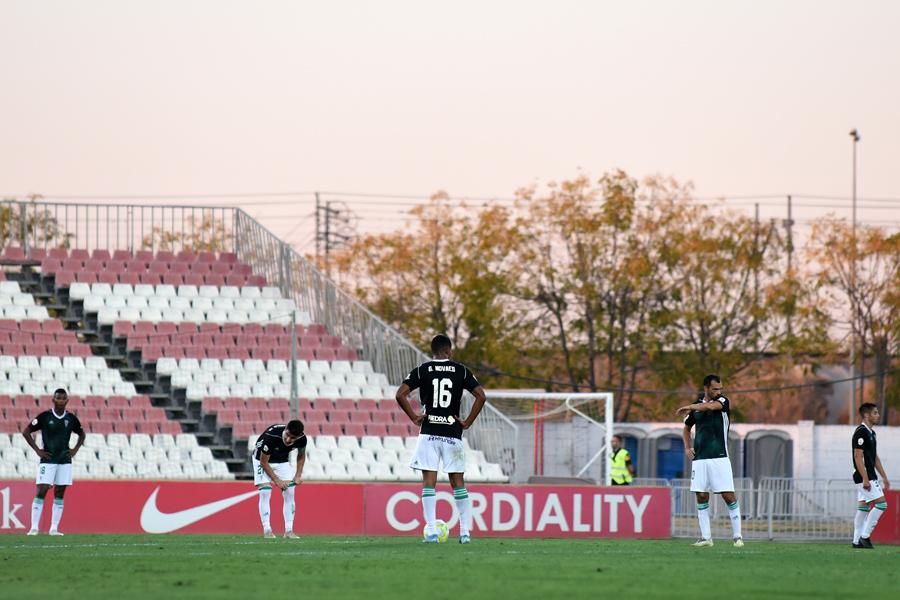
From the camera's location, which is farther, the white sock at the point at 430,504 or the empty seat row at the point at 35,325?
the empty seat row at the point at 35,325

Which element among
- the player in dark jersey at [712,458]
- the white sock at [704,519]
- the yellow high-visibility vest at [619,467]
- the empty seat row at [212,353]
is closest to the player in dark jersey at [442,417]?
the player in dark jersey at [712,458]

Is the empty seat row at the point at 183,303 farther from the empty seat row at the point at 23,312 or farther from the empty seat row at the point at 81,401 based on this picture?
the empty seat row at the point at 81,401

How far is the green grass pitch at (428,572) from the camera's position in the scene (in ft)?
36.0

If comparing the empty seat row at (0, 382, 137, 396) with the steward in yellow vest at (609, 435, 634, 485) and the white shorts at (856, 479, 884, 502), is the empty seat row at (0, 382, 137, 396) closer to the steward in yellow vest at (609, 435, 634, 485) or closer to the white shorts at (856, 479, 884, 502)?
the steward in yellow vest at (609, 435, 634, 485)

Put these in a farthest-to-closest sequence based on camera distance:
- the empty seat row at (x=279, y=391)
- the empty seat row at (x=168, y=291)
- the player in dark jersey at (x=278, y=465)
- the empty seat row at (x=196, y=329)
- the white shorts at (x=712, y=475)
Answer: the empty seat row at (x=168, y=291), the empty seat row at (x=196, y=329), the empty seat row at (x=279, y=391), the player in dark jersey at (x=278, y=465), the white shorts at (x=712, y=475)

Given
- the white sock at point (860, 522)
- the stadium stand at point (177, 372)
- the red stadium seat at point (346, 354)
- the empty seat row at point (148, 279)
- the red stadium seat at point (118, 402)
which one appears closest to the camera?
the white sock at point (860, 522)

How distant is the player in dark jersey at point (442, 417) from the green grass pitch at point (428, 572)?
0.74 m

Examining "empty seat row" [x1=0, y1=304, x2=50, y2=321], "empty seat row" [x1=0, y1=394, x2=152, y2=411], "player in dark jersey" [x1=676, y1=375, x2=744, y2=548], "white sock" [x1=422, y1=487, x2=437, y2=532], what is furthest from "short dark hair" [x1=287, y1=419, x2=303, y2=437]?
"empty seat row" [x1=0, y1=304, x2=50, y2=321]

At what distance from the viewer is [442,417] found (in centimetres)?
1670

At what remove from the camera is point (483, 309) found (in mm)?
50719

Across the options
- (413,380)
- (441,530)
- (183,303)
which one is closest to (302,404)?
(183,303)

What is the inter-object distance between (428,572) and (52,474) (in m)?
10.7

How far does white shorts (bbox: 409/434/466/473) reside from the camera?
16.7m

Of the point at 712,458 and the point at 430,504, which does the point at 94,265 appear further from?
the point at 430,504
